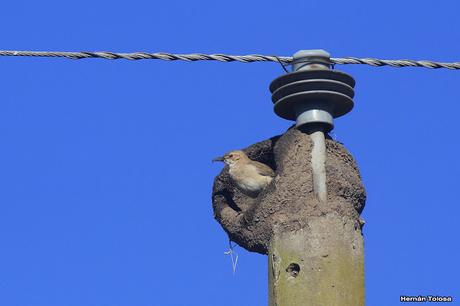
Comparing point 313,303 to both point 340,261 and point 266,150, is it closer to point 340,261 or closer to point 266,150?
point 340,261

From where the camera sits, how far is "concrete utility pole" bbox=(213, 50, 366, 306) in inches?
257

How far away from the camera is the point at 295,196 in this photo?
7.12 metres

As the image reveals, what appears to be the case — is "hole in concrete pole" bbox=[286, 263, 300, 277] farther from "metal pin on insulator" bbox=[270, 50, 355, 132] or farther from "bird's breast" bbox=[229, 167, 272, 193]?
"bird's breast" bbox=[229, 167, 272, 193]

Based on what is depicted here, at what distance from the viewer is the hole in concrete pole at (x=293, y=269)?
657cm

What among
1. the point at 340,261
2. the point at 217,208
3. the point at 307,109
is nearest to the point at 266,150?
the point at 217,208

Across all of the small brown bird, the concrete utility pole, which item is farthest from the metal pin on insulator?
the small brown bird

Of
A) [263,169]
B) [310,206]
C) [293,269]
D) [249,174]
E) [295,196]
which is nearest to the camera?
[293,269]

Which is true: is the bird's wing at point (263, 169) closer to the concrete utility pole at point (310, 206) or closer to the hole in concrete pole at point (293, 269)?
the concrete utility pole at point (310, 206)

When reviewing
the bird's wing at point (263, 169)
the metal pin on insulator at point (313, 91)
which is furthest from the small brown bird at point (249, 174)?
the metal pin on insulator at point (313, 91)

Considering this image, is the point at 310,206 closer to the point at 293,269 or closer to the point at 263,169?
the point at 293,269

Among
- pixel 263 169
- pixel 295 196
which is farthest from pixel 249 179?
pixel 295 196

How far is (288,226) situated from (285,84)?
3.45 feet

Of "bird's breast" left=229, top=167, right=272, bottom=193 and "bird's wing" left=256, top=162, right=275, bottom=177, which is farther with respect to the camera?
"bird's wing" left=256, top=162, right=275, bottom=177

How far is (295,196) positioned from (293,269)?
0.68 metres
